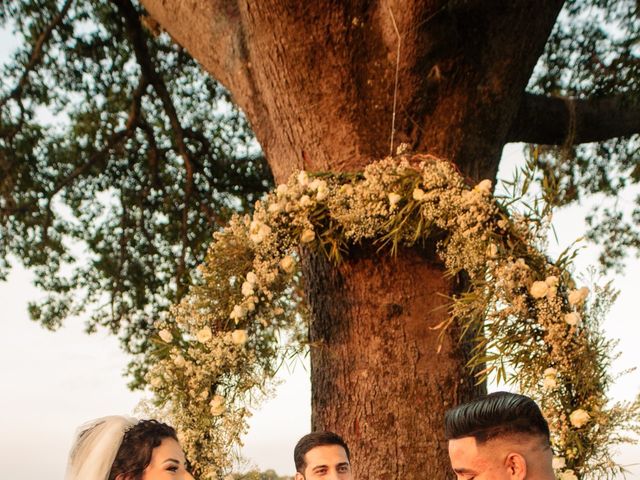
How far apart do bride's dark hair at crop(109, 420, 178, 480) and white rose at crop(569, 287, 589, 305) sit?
8.86 ft

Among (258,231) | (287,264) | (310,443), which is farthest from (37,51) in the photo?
(310,443)

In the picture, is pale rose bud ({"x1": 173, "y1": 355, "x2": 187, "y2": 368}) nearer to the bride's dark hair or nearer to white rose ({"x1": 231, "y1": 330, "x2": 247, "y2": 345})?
white rose ({"x1": 231, "y1": 330, "x2": 247, "y2": 345})

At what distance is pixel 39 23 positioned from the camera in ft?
41.2

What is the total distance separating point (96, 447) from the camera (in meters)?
4.62

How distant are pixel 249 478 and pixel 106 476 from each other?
1.64 m

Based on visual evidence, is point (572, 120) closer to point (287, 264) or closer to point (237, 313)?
point (287, 264)

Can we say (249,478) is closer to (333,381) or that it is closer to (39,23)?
(333,381)

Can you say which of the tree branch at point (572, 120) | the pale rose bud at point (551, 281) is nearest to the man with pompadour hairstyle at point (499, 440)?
the pale rose bud at point (551, 281)

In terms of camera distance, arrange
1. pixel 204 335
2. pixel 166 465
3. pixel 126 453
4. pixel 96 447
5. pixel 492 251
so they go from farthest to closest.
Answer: pixel 204 335, pixel 492 251, pixel 96 447, pixel 126 453, pixel 166 465

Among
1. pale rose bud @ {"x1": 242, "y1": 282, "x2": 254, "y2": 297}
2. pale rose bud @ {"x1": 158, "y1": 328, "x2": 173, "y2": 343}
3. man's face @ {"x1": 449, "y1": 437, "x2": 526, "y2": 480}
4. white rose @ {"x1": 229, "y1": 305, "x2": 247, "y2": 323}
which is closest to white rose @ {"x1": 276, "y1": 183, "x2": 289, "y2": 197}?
pale rose bud @ {"x1": 242, "y1": 282, "x2": 254, "y2": 297}

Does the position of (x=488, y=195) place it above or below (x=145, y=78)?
below

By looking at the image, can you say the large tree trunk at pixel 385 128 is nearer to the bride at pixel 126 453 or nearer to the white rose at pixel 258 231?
the white rose at pixel 258 231

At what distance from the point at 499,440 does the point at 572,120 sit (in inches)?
245

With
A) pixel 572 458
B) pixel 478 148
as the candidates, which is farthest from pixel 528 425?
pixel 478 148
